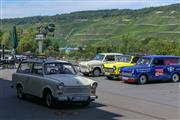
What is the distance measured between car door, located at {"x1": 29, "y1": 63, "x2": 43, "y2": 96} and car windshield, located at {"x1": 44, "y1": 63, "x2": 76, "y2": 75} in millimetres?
246

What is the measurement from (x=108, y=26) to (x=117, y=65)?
4538 inches

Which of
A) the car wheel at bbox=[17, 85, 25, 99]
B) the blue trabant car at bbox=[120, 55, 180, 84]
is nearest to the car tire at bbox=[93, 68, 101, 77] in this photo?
the blue trabant car at bbox=[120, 55, 180, 84]

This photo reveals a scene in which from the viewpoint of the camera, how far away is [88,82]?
15.4 metres

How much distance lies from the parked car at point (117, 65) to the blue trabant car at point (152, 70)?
Result: 2.11 meters

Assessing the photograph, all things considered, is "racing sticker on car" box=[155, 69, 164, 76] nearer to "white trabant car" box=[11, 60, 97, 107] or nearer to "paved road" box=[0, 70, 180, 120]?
"paved road" box=[0, 70, 180, 120]

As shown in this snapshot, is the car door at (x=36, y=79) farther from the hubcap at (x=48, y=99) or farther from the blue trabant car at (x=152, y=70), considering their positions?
the blue trabant car at (x=152, y=70)

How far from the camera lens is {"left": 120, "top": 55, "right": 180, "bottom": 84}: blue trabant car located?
25.6 m

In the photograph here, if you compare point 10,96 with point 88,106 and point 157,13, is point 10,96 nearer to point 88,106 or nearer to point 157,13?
point 88,106

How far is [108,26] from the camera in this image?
144 meters

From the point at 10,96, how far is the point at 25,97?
99cm

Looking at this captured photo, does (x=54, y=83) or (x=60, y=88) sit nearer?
(x=60, y=88)

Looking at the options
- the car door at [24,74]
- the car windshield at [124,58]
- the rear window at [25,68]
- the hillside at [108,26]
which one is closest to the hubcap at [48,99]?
the car door at [24,74]

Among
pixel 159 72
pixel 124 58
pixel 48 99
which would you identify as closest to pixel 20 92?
pixel 48 99

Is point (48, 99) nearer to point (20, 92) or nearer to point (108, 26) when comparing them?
point (20, 92)
